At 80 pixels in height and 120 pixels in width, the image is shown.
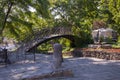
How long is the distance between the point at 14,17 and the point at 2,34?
2.50 metres

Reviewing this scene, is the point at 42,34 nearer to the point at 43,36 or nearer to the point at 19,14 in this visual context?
the point at 43,36

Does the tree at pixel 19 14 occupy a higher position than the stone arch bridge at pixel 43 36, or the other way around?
the tree at pixel 19 14

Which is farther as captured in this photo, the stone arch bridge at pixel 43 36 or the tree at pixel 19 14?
the tree at pixel 19 14

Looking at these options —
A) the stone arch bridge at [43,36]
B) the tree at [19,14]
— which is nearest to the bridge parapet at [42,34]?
the stone arch bridge at [43,36]

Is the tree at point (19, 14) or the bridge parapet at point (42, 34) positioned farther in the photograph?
the tree at point (19, 14)

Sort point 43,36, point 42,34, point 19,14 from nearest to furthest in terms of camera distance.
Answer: point 42,34 → point 43,36 → point 19,14

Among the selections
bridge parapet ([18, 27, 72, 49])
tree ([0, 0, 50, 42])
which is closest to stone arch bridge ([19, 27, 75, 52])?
bridge parapet ([18, 27, 72, 49])

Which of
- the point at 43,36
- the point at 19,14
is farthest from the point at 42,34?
the point at 19,14

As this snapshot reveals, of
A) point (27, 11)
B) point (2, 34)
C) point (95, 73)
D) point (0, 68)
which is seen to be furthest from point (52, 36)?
point (95, 73)

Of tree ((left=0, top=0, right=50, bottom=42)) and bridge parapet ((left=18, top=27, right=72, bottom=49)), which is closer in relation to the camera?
bridge parapet ((left=18, top=27, right=72, bottom=49))

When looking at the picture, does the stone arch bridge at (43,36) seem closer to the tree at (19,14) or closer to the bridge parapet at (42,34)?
the bridge parapet at (42,34)

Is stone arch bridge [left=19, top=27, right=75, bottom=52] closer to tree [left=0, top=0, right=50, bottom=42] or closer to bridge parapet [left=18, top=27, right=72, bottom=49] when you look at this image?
bridge parapet [left=18, top=27, right=72, bottom=49]

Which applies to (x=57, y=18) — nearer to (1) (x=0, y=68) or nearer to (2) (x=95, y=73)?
(1) (x=0, y=68)

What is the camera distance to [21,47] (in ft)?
78.5
